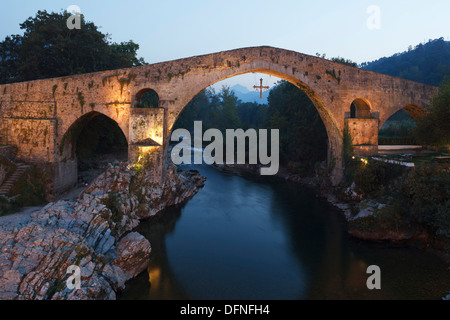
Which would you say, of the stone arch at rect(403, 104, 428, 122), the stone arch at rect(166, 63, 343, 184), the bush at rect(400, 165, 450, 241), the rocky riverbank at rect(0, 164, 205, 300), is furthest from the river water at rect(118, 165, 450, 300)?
the stone arch at rect(403, 104, 428, 122)

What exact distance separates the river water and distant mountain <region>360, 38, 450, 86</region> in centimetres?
2651

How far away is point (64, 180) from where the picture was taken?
609 inches

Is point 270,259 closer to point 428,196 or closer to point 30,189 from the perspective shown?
point 428,196

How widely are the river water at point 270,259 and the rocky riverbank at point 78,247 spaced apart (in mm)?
712

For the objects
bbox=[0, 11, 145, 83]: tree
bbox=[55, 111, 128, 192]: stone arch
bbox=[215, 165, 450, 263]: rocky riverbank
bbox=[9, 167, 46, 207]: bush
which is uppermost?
bbox=[0, 11, 145, 83]: tree

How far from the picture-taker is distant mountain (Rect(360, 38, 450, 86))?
33.6 meters

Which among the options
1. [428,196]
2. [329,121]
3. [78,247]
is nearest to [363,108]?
[329,121]

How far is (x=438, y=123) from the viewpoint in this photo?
13.8 meters

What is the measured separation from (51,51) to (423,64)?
131 feet

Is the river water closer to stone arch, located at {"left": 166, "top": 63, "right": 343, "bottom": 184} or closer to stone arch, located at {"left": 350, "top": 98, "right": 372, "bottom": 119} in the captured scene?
stone arch, located at {"left": 166, "top": 63, "right": 343, "bottom": 184}

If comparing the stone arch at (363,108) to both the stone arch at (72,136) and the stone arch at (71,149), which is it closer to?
the stone arch at (72,136)
